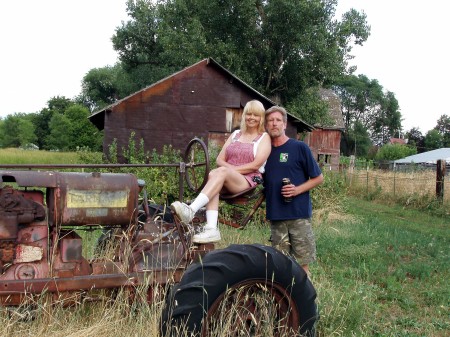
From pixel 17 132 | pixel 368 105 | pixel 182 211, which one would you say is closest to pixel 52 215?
pixel 182 211

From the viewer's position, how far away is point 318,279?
5.49 metres

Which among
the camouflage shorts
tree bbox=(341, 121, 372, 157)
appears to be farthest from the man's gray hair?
tree bbox=(341, 121, 372, 157)

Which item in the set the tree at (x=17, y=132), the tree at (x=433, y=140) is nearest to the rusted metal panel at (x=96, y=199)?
the tree at (x=17, y=132)

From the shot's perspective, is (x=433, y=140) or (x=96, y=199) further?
(x=433, y=140)

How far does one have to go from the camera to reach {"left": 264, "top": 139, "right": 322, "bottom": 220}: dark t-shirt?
4438 mm

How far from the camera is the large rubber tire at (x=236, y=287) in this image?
3.06 meters

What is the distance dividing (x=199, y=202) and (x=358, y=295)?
192 cm

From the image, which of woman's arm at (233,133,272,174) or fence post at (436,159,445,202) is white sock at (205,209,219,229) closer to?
woman's arm at (233,133,272,174)

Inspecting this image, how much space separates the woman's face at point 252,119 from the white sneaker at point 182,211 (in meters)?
1.09

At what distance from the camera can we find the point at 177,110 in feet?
54.3

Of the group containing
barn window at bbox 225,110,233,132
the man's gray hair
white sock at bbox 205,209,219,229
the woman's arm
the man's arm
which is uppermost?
barn window at bbox 225,110,233,132

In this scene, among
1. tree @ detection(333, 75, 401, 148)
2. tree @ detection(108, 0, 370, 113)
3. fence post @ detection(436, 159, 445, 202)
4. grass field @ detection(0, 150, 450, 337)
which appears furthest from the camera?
tree @ detection(333, 75, 401, 148)

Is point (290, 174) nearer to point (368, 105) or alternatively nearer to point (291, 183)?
point (291, 183)

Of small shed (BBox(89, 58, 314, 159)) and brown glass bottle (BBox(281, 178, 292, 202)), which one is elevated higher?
small shed (BBox(89, 58, 314, 159))
